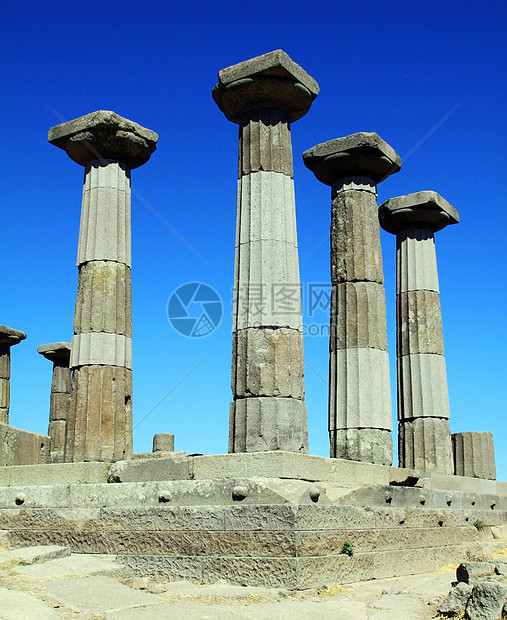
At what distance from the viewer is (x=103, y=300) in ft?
48.0

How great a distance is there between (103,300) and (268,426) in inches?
196

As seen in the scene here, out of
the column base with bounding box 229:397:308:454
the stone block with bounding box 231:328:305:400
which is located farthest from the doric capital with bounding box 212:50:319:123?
the column base with bounding box 229:397:308:454

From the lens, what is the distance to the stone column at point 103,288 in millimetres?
14086

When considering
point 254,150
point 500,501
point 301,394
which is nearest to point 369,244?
point 254,150

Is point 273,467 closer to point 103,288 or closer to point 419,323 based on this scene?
point 103,288

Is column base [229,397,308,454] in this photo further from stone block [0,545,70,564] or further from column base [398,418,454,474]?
column base [398,418,454,474]

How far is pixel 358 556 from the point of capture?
32.9 ft

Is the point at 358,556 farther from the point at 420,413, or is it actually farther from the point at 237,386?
the point at 420,413

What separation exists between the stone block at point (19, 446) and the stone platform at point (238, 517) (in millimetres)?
4960

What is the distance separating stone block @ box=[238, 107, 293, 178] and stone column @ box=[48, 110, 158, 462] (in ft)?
10.2

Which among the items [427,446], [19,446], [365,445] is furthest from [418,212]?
[19,446]

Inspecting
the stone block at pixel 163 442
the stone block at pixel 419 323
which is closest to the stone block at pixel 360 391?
the stone block at pixel 419 323

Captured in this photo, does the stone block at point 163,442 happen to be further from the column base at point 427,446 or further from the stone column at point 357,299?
the stone column at point 357,299

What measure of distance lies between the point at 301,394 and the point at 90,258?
18.3 feet
